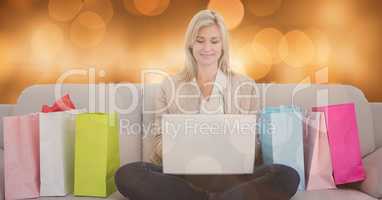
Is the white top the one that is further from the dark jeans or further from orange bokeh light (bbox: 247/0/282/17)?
orange bokeh light (bbox: 247/0/282/17)

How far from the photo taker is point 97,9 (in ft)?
8.36

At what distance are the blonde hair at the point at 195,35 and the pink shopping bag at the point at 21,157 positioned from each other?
2.17ft

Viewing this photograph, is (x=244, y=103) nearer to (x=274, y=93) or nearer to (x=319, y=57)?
(x=274, y=93)

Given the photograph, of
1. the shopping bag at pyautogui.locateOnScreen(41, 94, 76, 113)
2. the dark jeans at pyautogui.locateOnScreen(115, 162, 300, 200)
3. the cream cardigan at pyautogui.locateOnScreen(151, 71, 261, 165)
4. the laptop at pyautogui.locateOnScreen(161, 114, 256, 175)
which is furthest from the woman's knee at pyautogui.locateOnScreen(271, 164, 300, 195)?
the shopping bag at pyautogui.locateOnScreen(41, 94, 76, 113)

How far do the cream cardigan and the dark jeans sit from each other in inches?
14.0

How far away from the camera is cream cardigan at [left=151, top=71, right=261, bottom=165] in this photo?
1904 millimetres

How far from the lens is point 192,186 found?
58.6 inches

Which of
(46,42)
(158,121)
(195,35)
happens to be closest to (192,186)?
(158,121)

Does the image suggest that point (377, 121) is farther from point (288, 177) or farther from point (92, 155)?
point (92, 155)

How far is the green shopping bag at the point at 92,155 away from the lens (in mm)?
1614

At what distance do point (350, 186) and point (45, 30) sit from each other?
1.81 meters

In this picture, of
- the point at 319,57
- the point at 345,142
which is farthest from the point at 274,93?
the point at 319,57

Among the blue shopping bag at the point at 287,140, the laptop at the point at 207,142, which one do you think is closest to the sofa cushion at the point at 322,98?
the blue shopping bag at the point at 287,140

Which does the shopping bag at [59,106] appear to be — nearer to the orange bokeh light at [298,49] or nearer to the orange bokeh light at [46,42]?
the orange bokeh light at [46,42]
